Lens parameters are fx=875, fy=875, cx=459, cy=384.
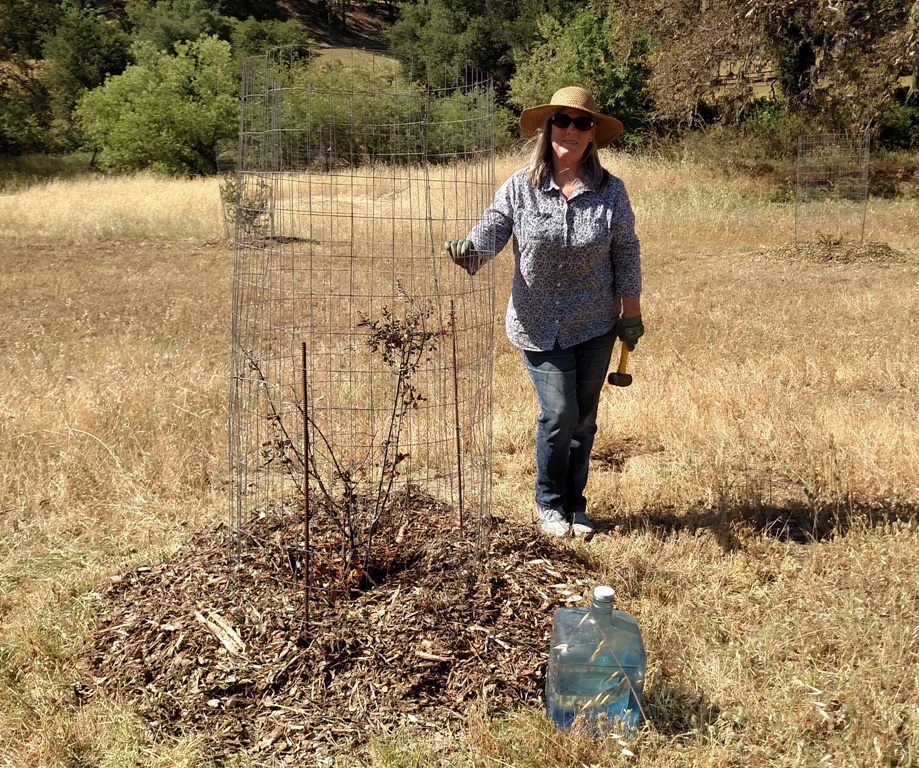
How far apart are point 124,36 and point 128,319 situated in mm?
39942

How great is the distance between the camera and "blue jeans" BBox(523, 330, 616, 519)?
3.72 meters

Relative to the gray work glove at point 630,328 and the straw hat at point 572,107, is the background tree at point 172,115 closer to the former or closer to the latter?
the straw hat at point 572,107

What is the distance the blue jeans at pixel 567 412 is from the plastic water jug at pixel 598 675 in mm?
1222

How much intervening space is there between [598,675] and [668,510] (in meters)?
1.80

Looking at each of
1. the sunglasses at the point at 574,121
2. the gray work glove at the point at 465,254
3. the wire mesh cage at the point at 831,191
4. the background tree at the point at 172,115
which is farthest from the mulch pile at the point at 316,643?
the background tree at the point at 172,115

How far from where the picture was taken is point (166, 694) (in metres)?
2.84

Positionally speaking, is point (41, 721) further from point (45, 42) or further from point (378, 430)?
point (45, 42)

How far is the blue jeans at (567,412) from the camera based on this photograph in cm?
372

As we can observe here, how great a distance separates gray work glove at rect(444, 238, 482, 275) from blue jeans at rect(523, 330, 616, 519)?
50cm

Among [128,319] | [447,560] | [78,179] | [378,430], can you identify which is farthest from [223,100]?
[447,560]

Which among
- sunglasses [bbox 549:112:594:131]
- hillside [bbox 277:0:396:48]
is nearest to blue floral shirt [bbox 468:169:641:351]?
sunglasses [bbox 549:112:594:131]

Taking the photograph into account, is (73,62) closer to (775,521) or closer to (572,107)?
(572,107)

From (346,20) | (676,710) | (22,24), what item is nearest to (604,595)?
(676,710)

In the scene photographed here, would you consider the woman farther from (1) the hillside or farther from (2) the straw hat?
(1) the hillside
